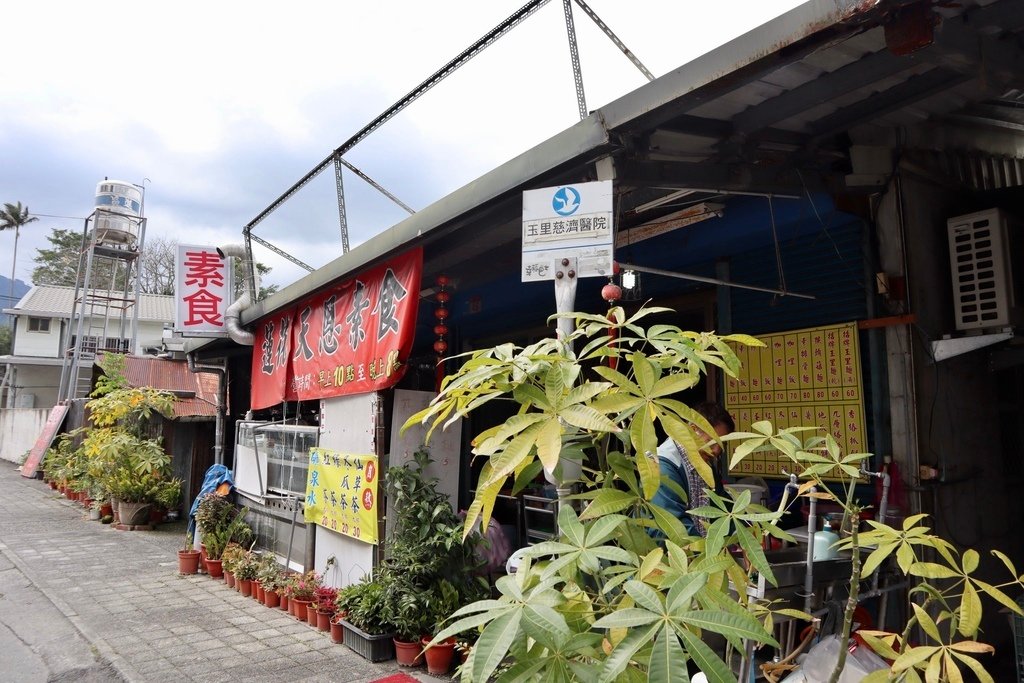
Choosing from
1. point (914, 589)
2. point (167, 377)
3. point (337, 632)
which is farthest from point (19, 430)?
point (914, 589)

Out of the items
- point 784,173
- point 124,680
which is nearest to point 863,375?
point 784,173

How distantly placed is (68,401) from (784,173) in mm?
24657

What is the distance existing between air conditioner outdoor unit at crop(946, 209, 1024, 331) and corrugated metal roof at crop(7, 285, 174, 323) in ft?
122

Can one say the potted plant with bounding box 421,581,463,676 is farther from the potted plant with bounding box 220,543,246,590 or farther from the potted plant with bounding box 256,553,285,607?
the potted plant with bounding box 220,543,246,590

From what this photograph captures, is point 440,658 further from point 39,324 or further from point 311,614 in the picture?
point 39,324

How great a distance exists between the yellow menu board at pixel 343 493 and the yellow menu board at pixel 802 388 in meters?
3.53

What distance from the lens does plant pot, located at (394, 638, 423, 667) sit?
593cm

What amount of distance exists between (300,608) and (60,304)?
133 ft

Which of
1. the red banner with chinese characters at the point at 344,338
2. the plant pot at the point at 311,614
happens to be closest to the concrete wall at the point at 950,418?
the red banner with chinese characters at the point at 344,338

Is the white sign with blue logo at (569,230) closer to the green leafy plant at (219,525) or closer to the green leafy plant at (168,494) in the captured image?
the green leafy plant at (219,525)

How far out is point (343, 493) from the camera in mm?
7285

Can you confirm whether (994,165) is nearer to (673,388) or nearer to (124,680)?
(673,388)

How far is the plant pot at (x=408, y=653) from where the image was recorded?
19.4ft

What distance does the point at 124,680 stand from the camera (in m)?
5.85
